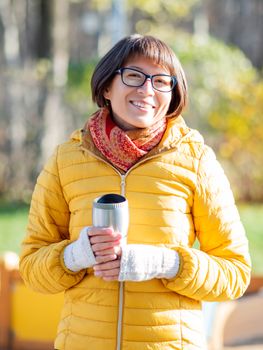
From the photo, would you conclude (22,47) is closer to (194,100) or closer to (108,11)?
(108,11)

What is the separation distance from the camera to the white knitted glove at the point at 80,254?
7.66ft

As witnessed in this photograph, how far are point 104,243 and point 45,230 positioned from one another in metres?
0.32

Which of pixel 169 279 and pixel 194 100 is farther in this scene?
pixel 194 100

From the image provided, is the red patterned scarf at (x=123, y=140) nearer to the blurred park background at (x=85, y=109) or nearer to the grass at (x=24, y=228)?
the grass at (x=24, y=228)

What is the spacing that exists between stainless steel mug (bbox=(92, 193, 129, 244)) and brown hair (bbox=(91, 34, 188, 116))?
16.1 inches

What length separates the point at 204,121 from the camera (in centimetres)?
988

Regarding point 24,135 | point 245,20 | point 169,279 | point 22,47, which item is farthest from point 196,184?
point 245,20

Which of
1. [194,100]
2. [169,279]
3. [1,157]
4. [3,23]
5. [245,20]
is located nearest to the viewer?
[169,279]

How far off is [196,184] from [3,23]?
1034cm

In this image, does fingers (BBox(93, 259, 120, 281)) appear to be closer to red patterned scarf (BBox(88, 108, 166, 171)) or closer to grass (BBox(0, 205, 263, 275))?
red patterned scarf (BBox(88, 108, 166, 171))

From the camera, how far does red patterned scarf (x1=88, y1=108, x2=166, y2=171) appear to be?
249cm

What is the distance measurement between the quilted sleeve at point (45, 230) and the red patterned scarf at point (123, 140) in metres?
0.16

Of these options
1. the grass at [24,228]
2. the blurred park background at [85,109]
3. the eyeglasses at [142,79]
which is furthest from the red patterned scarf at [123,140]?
the blurred park background at [85,109]

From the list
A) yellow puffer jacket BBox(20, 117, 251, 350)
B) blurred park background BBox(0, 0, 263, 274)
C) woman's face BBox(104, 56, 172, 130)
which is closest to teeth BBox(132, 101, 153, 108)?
woman's face BBox(104, 56, 172, 130)
